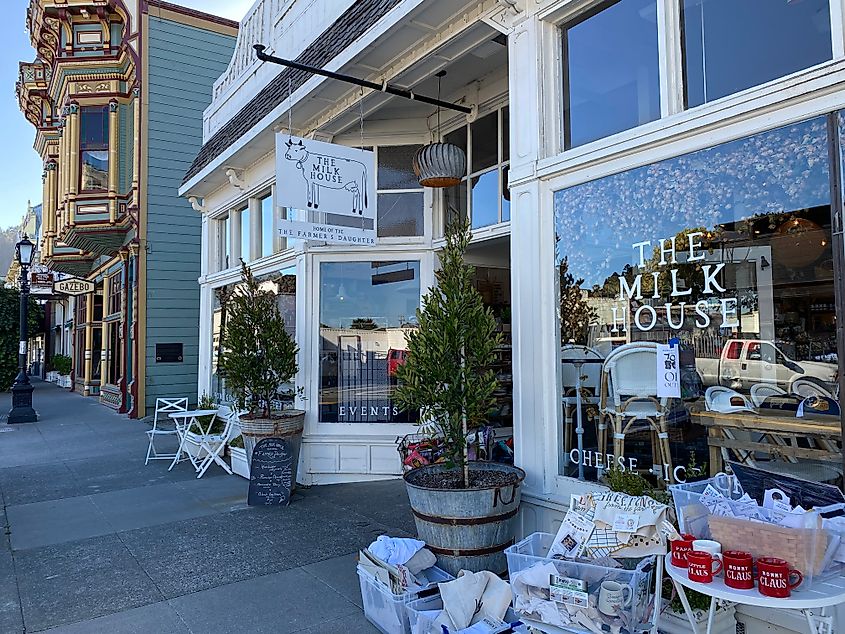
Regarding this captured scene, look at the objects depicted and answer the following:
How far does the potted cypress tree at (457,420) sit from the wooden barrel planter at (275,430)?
2.52 metres

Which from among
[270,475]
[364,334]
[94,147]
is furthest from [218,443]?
[94,147]

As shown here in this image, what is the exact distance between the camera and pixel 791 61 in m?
2.91

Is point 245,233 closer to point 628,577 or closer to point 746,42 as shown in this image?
point 746,42

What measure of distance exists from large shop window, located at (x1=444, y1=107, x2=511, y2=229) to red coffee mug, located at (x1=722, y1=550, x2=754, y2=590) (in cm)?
404

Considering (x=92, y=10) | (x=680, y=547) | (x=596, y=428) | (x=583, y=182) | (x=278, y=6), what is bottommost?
(x=680, y=547)

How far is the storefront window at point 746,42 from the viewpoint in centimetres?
286

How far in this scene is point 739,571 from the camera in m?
2.11

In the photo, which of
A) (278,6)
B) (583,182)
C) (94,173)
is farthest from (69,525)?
(94,173)

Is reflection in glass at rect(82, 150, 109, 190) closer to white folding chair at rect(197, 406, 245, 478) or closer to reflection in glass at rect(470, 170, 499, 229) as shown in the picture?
white folding chair at rect(197, 406, 245, 478)

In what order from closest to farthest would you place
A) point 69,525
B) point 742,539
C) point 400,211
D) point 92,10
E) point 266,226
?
point 742,539, point 69,525, point 400,211, point 266,226, point 92,10

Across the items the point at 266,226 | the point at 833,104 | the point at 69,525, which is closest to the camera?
the point at 833,104

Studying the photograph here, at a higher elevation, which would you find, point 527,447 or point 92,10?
point 92,10

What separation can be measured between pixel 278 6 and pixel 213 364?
16.9 feet

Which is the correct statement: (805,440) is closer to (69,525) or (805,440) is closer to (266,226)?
(69,525)
